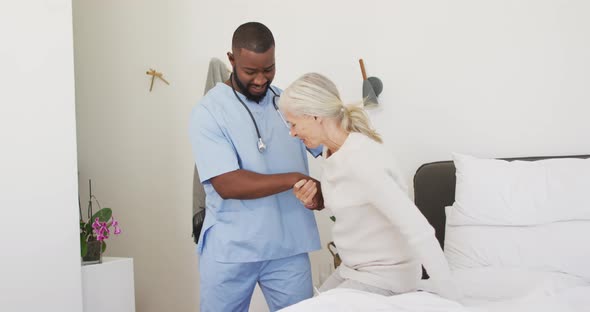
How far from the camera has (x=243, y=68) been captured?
6.54 ft

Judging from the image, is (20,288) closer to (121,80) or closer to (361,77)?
(121,80)

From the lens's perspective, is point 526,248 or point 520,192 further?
point 520,192

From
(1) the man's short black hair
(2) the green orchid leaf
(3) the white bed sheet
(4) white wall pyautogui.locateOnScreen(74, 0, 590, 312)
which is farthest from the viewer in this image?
(2) the green orchid leaf

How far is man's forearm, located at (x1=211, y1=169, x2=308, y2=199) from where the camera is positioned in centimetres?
186

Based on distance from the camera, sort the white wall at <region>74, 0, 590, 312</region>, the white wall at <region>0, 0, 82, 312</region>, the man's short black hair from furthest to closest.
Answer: the white wall at <region>74, 0, 590, 312</region> → the white wall at <region>0, 0, 82, 312</region> → the man's short black hair

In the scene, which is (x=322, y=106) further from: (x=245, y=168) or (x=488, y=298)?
(x=488, y=298)

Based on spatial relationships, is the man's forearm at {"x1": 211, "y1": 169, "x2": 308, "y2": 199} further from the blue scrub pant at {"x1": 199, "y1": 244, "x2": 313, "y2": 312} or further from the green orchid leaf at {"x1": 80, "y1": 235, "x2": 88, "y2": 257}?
the green orchid leaf at {"x1": 80, "y1": 235, "x2": 88, "y2": 257}

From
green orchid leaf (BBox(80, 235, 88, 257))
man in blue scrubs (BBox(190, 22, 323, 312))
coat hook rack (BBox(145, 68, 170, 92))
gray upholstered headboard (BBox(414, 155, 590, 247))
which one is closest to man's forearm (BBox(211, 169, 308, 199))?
man in blue scrubs (BBox(190, 22, 323, 312))

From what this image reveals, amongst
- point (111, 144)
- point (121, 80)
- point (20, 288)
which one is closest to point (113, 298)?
point (20, 288)

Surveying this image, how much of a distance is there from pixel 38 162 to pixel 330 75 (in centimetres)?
132

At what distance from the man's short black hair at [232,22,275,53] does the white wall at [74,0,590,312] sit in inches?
36.9

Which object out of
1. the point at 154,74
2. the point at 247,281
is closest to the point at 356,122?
the point at 247,281

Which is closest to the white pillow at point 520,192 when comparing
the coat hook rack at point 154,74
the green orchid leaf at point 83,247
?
the green orchid leaf at point 83,247

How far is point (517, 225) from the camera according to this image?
2.22 metres
